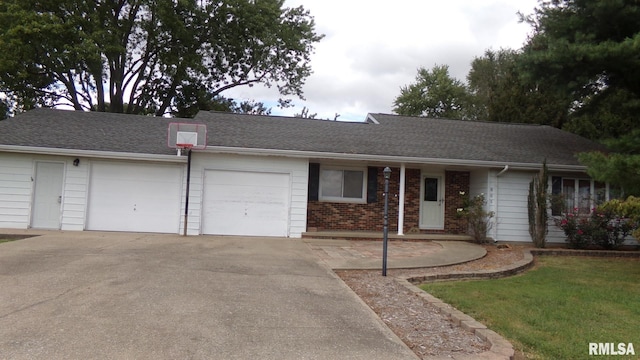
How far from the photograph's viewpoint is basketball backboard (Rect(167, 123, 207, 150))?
11875 mm

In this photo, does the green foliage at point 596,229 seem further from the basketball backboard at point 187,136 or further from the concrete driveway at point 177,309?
the basketball backboard at point 187,136

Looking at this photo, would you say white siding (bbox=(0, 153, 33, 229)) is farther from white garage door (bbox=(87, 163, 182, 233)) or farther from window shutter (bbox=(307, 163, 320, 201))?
window shutter (bbox=(307, 163, 320, 201))

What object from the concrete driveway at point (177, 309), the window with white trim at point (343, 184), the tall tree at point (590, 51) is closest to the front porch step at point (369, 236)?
the window with white trim at point (343, 184)

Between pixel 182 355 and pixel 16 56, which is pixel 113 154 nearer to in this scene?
pixel 182 355

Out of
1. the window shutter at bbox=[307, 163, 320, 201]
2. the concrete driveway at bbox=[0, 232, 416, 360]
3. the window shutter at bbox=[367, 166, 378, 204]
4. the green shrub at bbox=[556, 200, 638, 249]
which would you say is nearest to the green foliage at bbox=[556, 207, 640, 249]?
the green shrub at bbox=[556, 200, 638, 249]

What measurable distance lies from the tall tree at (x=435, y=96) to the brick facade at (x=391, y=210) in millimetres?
24504

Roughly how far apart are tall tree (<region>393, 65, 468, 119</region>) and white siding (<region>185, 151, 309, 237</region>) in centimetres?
2784

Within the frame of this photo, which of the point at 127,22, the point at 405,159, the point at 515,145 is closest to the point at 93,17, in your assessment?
the point at 127,22

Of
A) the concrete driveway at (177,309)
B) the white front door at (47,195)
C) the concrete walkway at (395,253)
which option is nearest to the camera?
the concrete driveway at (177,309)

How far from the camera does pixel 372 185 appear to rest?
14.2 meters

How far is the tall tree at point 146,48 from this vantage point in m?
20.3

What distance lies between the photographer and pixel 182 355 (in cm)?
386

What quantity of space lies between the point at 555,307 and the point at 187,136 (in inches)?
375

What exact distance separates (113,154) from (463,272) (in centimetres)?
979
